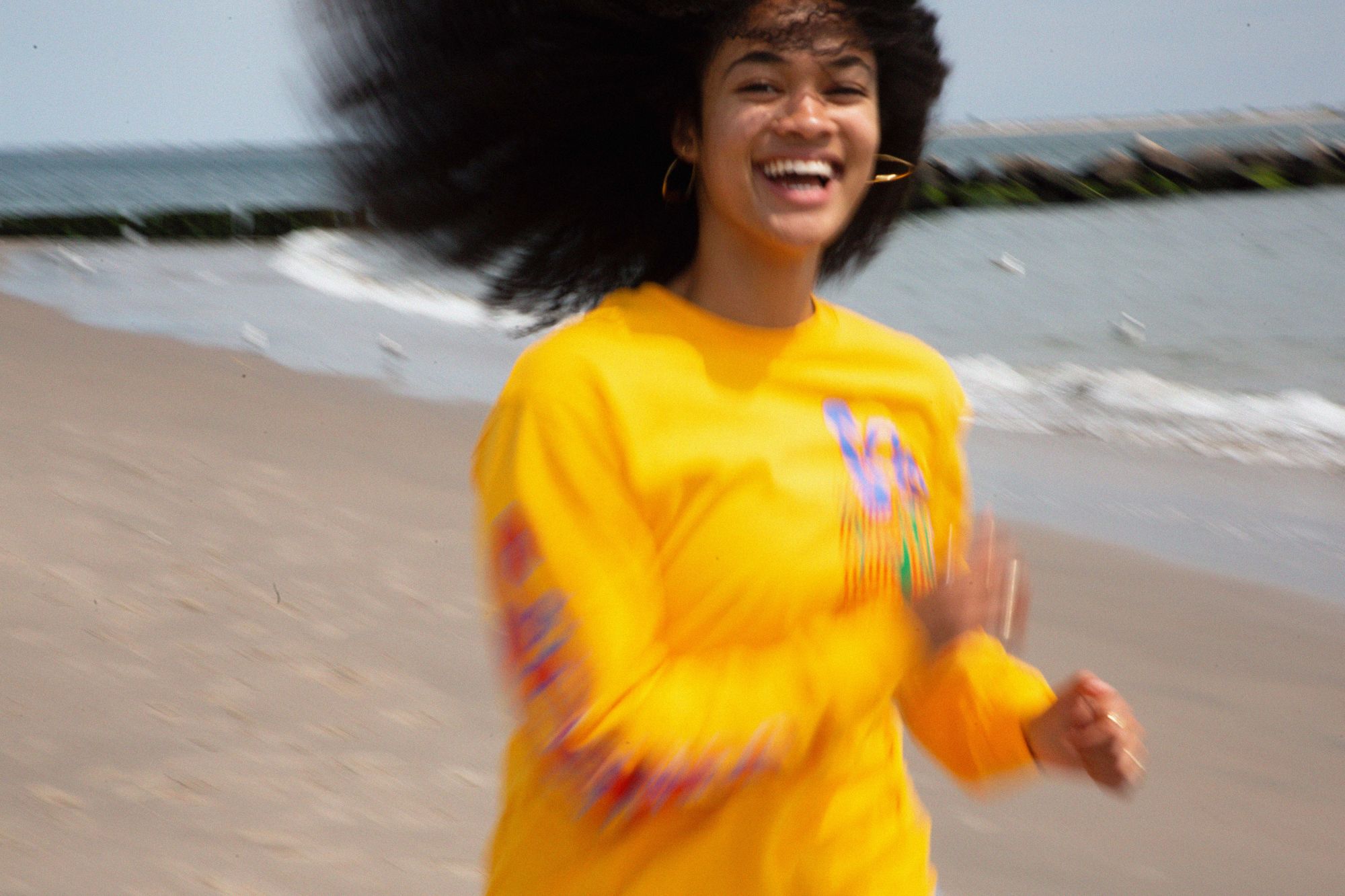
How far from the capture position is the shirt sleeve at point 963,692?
63.2 inches

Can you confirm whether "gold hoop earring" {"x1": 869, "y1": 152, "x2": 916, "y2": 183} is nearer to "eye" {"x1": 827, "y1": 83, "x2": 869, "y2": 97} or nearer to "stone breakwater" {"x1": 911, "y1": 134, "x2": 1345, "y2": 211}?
"eye" {"x1": 827, "y1": 83, "x2": 869, "y2": 97}

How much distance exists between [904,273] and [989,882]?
731 inches

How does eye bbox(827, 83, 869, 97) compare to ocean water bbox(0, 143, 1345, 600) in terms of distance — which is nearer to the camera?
eye bbox(827, 83, 869, 97)

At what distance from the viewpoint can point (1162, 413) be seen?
1002 centimetres

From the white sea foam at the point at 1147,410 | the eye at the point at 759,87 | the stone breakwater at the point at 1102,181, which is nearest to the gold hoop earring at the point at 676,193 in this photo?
the eye at the point at 759,87

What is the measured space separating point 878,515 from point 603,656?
0.37 meters

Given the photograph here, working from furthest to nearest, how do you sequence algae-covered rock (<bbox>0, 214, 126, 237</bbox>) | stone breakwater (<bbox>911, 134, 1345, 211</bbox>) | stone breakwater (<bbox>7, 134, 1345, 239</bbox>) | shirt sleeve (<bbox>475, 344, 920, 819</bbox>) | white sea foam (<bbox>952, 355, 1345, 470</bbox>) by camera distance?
1. stone breakwater (<bbox>911, 134, 1345, 211</bbox>)
2. stone breakwater (<bbox>7, 134, 1345, 239</bbox>)
3. algae-covered rock (<bbox>0, 214, 126, 237</bbox>)
4. white sea foam (<bbox>952, 355, 1345, 470</bbox>)
5. shirt sleeve (<bbox>475, 344, 920, 819</bbox>)

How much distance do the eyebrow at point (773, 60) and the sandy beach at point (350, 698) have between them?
7.82 ft

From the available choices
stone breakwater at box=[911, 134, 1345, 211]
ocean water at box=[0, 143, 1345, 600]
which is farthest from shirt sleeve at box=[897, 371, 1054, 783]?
stone breakwater at box=[911, 134, 1345, 211]

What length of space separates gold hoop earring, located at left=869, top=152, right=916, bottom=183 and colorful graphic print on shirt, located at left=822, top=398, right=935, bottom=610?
0.37m

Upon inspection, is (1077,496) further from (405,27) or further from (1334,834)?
(405,27)

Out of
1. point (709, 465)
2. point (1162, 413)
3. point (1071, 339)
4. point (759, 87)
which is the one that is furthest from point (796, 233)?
point (1071, 339)

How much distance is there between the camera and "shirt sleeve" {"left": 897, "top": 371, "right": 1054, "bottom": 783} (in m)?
1.61

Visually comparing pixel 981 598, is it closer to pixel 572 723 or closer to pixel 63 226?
pixel 572 723
